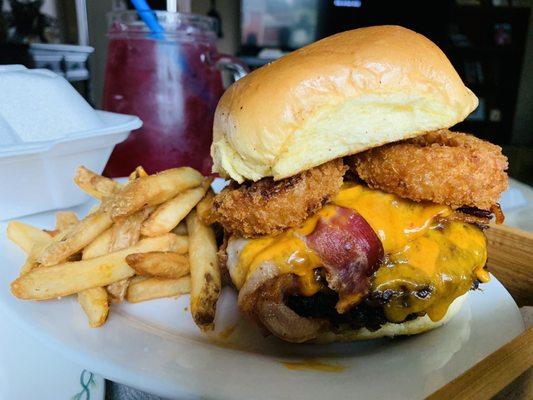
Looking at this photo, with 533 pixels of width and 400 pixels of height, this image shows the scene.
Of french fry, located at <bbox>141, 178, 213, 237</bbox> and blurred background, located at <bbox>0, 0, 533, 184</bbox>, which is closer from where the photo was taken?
french fry, located at <bbox>141, 178, 213, 237</bbox>

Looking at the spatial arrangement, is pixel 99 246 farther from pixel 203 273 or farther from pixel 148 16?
pixel 148 16

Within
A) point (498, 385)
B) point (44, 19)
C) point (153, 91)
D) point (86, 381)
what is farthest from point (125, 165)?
point (44, 19)

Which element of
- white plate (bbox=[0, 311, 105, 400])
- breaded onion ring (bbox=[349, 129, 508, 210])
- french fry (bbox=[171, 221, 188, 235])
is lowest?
white plate (bbox=[0, 311, 105, 400])

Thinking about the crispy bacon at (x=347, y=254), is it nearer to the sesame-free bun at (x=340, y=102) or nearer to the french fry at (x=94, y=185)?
the sesame-free bun at (x=340, y=102)

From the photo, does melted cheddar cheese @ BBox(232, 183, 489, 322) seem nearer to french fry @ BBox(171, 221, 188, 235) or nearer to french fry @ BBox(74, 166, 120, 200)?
french fry @ BBox(171, 221, 188, 235)

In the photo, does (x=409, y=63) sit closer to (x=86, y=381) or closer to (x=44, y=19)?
(x=86, y=381)

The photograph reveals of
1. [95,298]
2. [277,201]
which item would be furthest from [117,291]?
[277,201]

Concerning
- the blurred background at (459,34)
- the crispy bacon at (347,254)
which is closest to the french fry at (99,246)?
the crispy bacon at (347,254)

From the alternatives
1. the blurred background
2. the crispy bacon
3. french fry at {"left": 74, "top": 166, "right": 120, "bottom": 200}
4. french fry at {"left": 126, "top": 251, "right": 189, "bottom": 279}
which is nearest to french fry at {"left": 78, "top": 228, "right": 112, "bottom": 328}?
french fry at {"left": 126, "top": 251, "right": 189, "bottom": 279}
